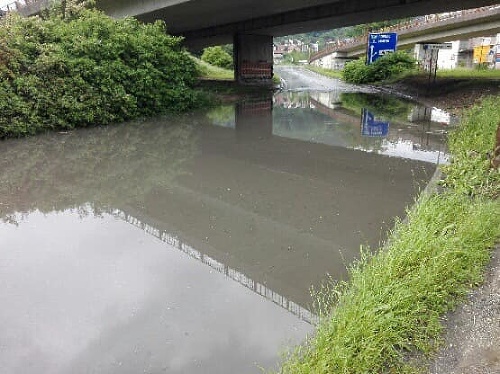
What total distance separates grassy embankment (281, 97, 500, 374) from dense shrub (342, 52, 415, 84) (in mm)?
31410

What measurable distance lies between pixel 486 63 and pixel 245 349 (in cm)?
3919

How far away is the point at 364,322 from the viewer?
2.76 metres

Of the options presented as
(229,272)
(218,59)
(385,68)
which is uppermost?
(218,59)

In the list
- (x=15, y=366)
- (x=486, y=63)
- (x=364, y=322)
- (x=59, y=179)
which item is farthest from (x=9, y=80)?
(x=486, y=63)

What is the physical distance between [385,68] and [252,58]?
1192 cm

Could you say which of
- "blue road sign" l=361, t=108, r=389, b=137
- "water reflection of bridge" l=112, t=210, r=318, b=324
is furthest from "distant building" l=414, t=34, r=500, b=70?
"water reflection of bridge" l=112, t=210, r=318, b=324

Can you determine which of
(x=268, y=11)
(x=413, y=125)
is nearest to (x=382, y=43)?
(x=268, y=11)

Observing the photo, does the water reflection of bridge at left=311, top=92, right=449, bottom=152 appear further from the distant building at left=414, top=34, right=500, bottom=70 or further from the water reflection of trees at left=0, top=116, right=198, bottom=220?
the distant building at left=414, top=34, right=500, bottom=70

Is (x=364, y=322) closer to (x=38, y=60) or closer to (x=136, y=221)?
(x=136, y=221)

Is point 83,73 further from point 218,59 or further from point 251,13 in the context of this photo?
point 218,59

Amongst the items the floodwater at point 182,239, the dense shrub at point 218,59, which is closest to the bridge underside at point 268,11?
the floodwater at point 182,239

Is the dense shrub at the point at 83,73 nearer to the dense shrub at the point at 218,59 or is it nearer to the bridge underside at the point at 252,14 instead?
the bridge underside at the point at 252,14

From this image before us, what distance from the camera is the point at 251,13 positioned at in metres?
23.2

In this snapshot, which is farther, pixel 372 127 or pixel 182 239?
pixel 372 127
